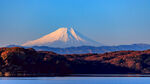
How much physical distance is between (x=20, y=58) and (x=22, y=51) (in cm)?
880

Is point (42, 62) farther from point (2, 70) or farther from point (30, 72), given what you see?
point (2, 70)

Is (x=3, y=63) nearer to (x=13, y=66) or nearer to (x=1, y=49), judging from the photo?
(x=13, y=66)

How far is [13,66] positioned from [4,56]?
539 cm

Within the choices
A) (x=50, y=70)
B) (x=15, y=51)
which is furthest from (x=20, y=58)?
(x=50, y=70)

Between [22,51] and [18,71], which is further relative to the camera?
[22,51]

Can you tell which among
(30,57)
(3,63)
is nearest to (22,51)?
(30,57)

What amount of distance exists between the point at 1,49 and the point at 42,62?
18927 millimetres

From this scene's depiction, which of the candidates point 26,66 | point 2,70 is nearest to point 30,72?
point 26,66

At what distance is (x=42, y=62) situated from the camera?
200 metres

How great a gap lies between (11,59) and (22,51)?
48.2 ft

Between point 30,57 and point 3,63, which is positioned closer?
point 3,63

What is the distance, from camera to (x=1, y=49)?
195 m

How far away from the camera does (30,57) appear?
19525 centimetres

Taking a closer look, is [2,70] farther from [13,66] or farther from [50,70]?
[50,70]
